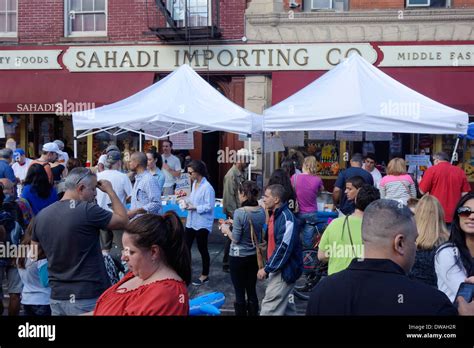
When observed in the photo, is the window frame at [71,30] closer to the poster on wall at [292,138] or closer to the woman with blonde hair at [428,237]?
the poster on wall at [292,138]

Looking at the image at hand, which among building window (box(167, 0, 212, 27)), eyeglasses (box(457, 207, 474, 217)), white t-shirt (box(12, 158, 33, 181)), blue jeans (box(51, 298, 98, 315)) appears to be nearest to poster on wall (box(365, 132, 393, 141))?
building window (box(167, 0, 212, 27))

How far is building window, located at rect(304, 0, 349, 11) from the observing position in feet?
45.0

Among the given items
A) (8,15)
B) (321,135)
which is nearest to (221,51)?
(321,135)

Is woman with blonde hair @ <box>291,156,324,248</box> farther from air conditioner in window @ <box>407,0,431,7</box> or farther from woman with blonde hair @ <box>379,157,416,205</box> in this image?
air conditioner in window @ <box>407,0,431,7</box>

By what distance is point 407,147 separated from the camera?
1356 cm

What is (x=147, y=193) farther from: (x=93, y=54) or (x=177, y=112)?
(x=93, y=54)

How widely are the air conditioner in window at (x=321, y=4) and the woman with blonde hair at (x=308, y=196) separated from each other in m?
7.02

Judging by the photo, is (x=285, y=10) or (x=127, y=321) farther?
(x=285, y=10)

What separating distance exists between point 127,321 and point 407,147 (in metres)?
12.1

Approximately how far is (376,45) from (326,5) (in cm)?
172

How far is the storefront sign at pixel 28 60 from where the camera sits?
1441 cm

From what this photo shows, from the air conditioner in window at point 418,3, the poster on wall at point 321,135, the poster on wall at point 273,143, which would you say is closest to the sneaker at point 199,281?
the poster on wall at point 273,143

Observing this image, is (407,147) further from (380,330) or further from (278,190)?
(380,330)

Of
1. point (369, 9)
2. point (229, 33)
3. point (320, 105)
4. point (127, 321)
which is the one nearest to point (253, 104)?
point (229, 33)
